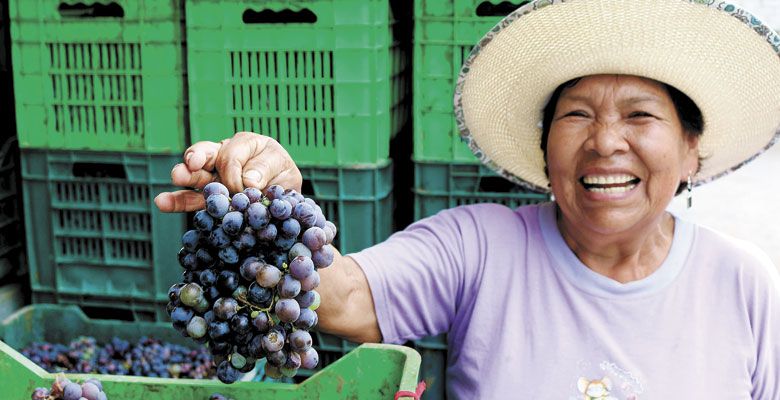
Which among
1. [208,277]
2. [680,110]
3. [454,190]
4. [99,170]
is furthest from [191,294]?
[99,170]

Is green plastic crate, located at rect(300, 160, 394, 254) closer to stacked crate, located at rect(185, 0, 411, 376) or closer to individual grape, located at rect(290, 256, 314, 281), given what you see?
stacked crate, located at rect(185, 0, 411, 376)

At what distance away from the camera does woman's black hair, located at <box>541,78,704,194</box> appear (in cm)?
169

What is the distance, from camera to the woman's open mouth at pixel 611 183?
1.60 m

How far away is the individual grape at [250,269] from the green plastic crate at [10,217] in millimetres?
1848

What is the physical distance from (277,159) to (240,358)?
1.23 feet

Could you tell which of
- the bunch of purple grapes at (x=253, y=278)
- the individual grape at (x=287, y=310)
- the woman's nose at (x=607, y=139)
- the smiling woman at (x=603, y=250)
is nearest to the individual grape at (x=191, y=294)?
the bunch of purple grapes at (x=253, y=278)

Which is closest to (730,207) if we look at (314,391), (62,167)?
(62,167)

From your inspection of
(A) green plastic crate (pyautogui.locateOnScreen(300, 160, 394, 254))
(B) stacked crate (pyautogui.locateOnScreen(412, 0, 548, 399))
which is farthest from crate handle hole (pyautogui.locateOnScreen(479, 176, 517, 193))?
(A) green plastic crate (pyautogui.locateOnScreen(300, 160, 394, 254))

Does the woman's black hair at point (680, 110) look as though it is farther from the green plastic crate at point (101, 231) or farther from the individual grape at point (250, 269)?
the green plastic crate at point (101, 231)

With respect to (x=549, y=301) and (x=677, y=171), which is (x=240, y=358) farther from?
(x=677, y=171)

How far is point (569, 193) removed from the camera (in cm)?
166

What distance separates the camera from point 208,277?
42.7 inches

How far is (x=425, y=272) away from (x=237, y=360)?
639 mm

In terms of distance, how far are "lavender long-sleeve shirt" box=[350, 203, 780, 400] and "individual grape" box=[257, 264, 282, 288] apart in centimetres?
56
